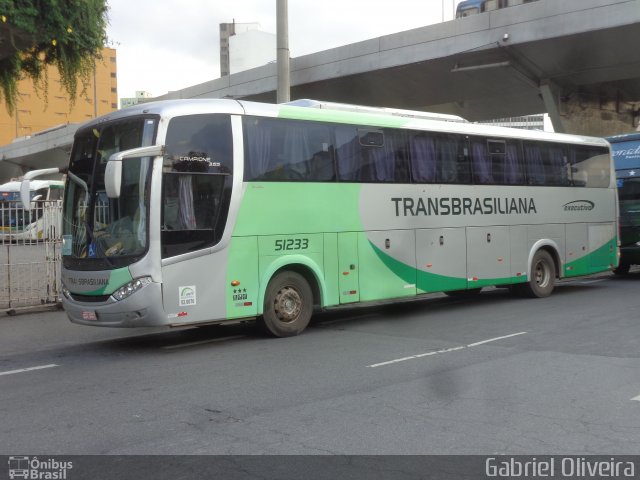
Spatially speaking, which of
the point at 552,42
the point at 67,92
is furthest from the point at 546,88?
the point at 67,92

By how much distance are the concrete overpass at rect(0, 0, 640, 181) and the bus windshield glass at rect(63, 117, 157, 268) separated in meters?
17.4

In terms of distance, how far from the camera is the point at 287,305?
34.8ft

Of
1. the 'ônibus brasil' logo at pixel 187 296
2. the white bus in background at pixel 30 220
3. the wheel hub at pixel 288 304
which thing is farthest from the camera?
the white bus in background at pixel 30 220

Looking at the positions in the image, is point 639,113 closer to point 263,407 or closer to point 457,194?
point 457,194

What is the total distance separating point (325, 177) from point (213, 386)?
4757mm

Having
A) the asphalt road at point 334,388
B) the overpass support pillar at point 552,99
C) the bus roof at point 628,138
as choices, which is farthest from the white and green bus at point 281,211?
the overpass support pillar at point 552,99

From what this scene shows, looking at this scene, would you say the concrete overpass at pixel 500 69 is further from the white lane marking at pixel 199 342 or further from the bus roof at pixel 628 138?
the white lane marking at pixel 199 342

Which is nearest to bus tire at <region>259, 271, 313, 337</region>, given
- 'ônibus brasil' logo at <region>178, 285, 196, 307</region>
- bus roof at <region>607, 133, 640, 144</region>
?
'ônibus brasil' logo at <region>178, 285, 196, 307</region>

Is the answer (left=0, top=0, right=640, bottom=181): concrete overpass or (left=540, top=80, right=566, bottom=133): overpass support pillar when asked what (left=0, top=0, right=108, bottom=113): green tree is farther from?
(left=540, top=80, right=566, bottom=133): overpass support pillar

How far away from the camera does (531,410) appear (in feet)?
20.4

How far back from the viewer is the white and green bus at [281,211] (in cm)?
917
